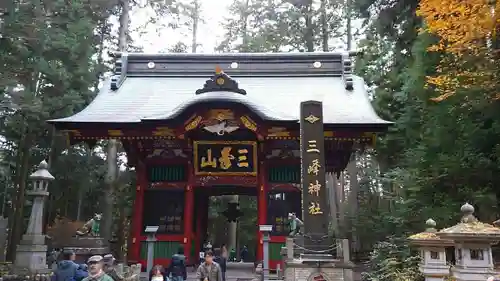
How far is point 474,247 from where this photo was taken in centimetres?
531

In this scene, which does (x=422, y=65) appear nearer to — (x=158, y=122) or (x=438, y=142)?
(x=438, y=142)

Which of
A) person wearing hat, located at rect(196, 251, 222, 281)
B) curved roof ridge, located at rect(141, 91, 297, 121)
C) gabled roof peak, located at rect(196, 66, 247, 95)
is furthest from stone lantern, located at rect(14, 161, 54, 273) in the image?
person wearing hat, located at rect(196, 251, 222, 281)

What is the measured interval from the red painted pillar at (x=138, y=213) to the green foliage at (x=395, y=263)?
5.82m

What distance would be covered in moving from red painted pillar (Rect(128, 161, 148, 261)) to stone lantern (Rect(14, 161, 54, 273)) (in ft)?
7.17

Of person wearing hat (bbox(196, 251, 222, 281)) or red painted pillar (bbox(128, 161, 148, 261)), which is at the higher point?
red painted pillar (bbox(128, 161, 148, 261))

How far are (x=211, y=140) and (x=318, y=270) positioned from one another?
5215 mm

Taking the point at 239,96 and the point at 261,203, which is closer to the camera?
the point at 239,96

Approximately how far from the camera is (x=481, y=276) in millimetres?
5246

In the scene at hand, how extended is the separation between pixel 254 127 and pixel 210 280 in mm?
5595

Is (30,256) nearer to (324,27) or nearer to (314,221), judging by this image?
(314,221)

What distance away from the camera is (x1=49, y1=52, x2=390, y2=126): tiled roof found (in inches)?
413

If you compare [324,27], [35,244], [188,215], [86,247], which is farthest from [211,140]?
[324,27]

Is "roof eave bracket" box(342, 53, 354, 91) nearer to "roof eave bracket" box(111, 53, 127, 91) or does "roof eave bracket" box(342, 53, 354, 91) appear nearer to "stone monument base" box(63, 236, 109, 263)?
"roof eave bracket" box(111, 53, 127, 91)

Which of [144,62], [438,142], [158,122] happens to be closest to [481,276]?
[438,142]
